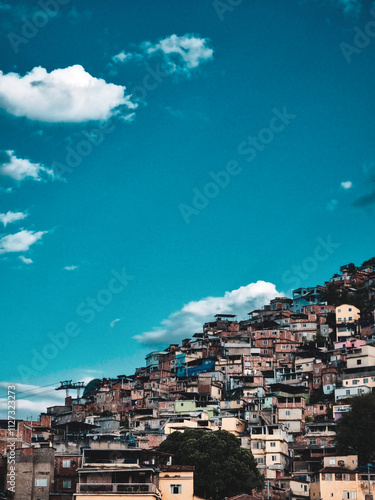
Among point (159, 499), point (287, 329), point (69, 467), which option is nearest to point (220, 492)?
point (159, 499)

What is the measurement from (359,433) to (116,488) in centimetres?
2327

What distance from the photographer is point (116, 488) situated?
131ft

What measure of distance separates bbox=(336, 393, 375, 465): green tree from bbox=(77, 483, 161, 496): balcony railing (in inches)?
824

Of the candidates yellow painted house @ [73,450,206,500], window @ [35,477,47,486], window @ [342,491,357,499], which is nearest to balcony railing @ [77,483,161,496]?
yellow painted house @ [73,450,206,500]

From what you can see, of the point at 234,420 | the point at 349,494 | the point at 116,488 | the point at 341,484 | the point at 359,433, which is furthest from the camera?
the point at 234,420

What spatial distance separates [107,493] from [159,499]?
365 cm

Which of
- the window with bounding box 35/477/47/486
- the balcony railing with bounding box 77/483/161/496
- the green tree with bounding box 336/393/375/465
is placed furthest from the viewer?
the green tree with bounding box 336/393/375/465

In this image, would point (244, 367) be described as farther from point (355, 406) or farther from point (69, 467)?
point (69, 467)

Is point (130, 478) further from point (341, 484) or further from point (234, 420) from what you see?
point (234, 420)

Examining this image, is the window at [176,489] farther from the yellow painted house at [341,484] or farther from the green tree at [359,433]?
the green tree at [359,433]

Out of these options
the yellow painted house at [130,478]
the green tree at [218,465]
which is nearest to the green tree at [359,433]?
the green tree at [218,465]

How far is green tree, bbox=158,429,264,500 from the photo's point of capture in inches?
1857

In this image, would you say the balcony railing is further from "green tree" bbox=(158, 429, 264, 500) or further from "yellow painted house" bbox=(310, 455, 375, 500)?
"yellow painted house" bbox=(310, 455, 375, 500)

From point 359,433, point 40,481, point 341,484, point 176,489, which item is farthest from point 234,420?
point 40,481
